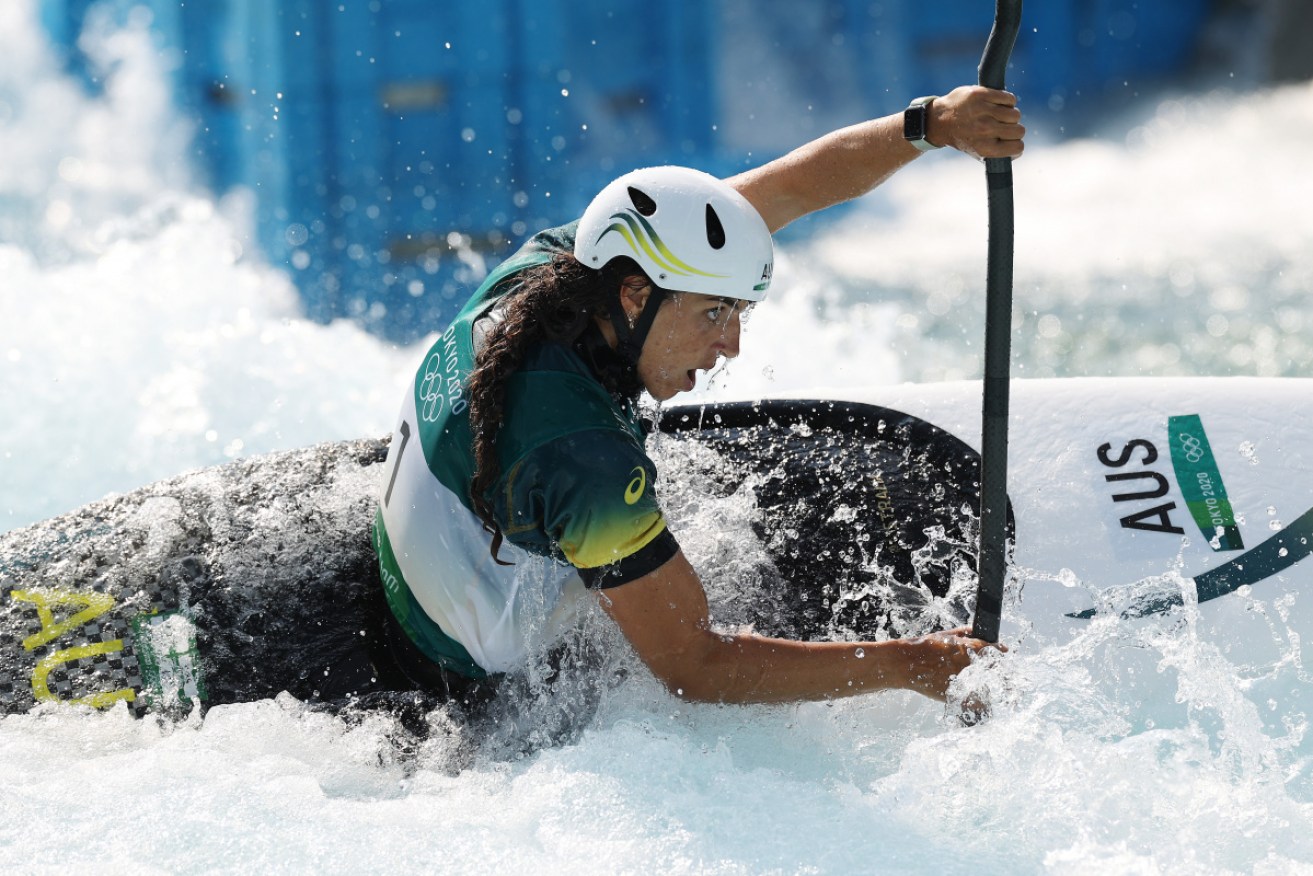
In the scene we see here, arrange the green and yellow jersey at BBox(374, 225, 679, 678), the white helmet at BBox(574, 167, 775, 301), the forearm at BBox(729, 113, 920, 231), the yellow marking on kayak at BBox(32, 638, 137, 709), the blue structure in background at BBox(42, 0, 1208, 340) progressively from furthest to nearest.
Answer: the blue structure in background at BBox(42, 0, 1208, 340) → the forearm at BBox(729, 113, 920, 231) → the yellow marking on kayak at BBox(32, 638, 137, 709) → the white helmet at BBox(574, 167, 775, 301) → the green and yellow jersey at BBox(374, 225, 679, 678)

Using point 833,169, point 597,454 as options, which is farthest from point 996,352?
point 833,169

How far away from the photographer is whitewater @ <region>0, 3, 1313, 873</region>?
1.87 m

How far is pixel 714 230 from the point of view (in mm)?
1976

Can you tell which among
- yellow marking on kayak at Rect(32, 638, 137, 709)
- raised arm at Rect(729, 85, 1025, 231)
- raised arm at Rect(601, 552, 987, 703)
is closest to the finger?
raised arm at Rect(729, 85, 1025, 231)

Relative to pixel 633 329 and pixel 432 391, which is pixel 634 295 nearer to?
pixel 633 329

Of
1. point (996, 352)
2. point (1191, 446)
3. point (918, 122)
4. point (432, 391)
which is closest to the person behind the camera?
point (996, 352)

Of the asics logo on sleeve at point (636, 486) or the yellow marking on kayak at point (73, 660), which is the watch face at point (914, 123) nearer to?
the asics logo on sleeve at point (636, 486)

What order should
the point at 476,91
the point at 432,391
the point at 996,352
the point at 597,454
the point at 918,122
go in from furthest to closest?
the point at 476,91 < the point at 918,122 < the point at 432,391 < the point at 996,352 < the point at 597,454

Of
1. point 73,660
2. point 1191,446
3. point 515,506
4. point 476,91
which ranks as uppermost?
point 476,91

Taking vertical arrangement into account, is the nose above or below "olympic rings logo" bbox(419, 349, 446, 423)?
above

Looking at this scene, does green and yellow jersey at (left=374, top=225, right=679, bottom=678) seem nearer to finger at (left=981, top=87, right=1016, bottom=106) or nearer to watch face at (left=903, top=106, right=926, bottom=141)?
watch face at (left=903, top=106, right=926, bottom=141)

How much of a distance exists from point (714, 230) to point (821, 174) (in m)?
0.64

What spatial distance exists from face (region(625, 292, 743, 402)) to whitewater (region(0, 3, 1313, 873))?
409 mm

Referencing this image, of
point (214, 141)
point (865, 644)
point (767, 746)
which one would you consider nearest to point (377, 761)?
point (767, 746)
